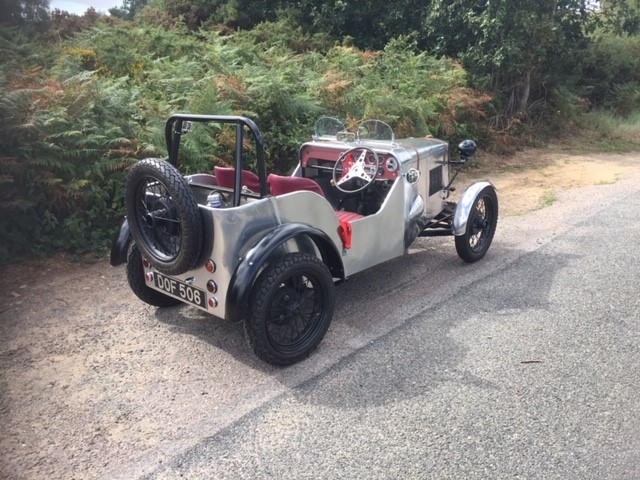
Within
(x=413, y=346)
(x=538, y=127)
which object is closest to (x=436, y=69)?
(x=538, y=127)

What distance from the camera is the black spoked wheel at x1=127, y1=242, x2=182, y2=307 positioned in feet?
13.9

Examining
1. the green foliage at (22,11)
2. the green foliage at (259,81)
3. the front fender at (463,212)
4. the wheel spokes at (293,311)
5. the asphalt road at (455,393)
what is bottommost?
the asphalt road at (455,393)

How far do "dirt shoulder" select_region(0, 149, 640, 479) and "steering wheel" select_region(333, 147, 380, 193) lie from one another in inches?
56.2

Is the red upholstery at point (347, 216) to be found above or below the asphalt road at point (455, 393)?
above

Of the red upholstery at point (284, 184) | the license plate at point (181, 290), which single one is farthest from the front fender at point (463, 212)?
the license plate at point (181, 290)

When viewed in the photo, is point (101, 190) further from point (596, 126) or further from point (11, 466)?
point (596, 126)

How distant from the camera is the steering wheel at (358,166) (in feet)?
16.5

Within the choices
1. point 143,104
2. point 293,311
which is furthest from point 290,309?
point 143,104

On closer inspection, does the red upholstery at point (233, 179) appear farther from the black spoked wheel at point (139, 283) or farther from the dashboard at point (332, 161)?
the dashboard at point (332, 161)

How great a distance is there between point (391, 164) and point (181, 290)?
2.21 meters

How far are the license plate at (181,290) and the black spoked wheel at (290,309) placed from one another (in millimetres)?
405

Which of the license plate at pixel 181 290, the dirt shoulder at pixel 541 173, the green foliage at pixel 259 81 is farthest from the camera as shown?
the dirt shoulder at pixel 541 173

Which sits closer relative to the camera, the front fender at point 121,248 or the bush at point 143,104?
the front fender at point 121,248

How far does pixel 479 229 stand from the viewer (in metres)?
5.71
